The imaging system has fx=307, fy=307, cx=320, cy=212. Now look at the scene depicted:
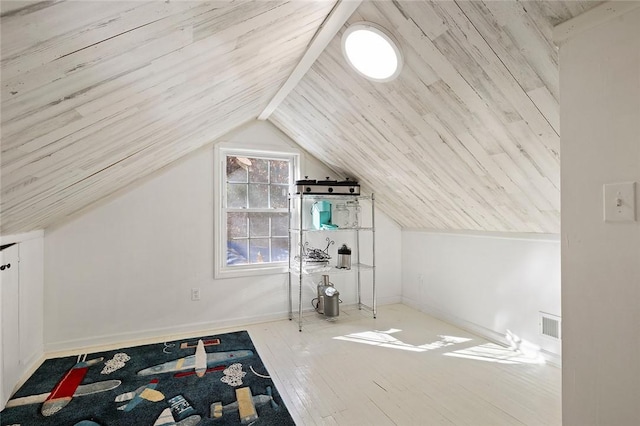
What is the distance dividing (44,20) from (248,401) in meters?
1.98

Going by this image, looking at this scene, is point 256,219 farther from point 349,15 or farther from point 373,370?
point 349,15

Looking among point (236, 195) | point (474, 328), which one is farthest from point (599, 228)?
point (236, 195)

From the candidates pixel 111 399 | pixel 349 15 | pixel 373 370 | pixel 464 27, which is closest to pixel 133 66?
pixel 349 15

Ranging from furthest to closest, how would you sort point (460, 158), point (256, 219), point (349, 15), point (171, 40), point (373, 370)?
point (256, 219), point (373, 370), point (460, 158), point (349, 15), point (171, 40)

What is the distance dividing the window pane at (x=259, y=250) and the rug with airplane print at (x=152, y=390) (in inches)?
39.8

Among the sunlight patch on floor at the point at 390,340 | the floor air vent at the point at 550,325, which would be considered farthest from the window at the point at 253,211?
the floor air vent at the point at 550,325

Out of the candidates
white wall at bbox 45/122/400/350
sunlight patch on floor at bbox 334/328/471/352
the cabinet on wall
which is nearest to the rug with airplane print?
white wall at bbox 45/122/400/350

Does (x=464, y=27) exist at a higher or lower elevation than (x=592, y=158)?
higher

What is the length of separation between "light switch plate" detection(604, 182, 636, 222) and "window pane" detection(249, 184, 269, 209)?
9.57ft

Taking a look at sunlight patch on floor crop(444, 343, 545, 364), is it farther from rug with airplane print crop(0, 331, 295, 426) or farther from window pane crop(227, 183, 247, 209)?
window pane crop(227, 183, 247, 209)

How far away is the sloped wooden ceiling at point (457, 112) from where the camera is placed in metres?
1.29

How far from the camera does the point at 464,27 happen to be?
1.33 m

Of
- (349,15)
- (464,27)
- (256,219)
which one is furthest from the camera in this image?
(256,219)

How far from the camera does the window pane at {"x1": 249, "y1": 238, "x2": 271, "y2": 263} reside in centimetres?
339
